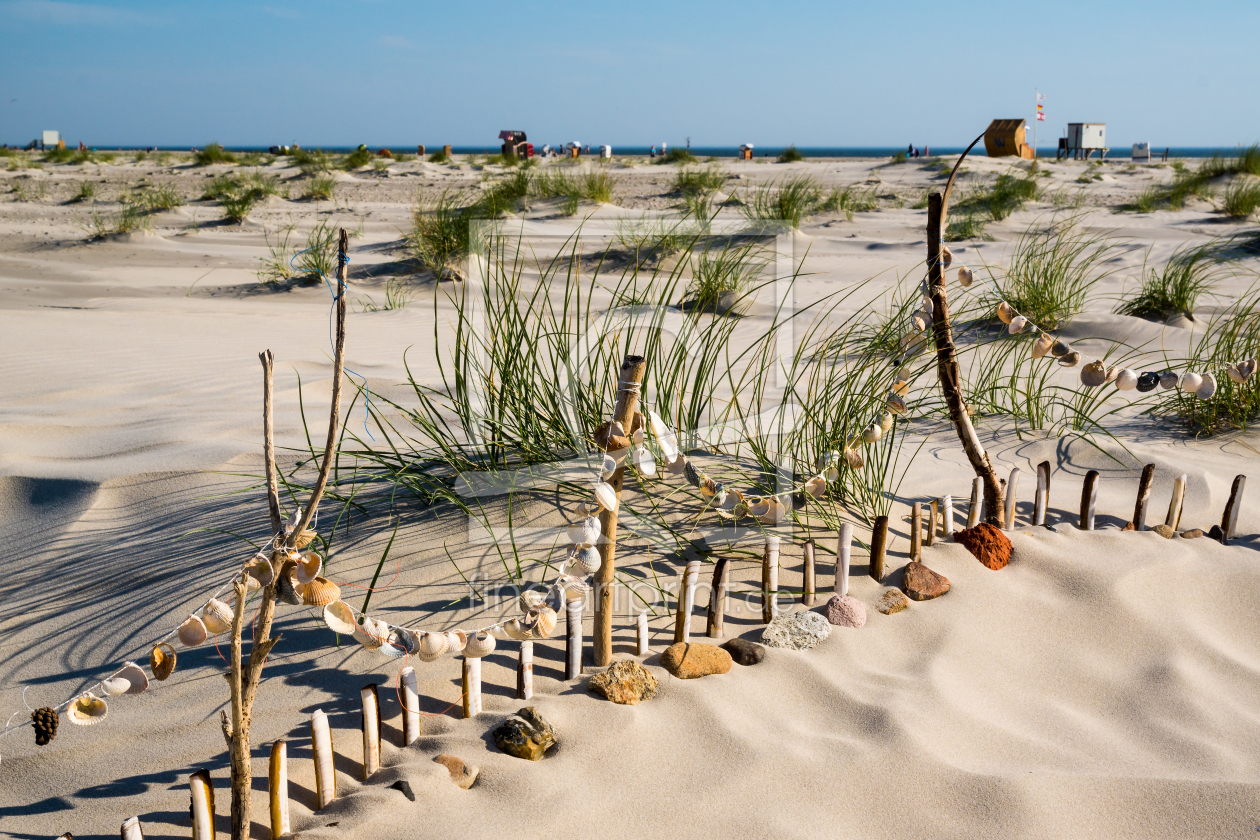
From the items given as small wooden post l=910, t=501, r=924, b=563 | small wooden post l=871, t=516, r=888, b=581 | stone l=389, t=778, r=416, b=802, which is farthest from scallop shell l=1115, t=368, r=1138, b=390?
stone l=389, t=778, r=416, b=802

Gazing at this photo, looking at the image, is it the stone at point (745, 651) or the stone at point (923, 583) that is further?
the stone at point (923, 583)

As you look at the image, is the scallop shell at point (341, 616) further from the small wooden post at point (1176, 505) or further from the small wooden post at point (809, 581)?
the small wooden post at point (1176, 505)

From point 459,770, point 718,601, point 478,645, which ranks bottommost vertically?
point 459,770

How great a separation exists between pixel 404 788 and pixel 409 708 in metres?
0.16

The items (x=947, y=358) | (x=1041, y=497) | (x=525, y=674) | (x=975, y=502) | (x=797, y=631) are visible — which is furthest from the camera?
(x=1041, y=497)

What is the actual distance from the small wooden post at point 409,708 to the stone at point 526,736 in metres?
0.14

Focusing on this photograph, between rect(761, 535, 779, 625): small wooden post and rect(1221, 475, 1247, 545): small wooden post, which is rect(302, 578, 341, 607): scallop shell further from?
rect(1221, 475, 1247, 545): small wooden post

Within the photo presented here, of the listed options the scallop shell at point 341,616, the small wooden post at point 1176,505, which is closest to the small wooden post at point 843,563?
the small wooden post at point 1176,505

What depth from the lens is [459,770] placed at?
1.44 meters

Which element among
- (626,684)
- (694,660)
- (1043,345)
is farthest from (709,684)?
(1043,345)

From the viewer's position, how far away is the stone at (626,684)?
1.62 meters

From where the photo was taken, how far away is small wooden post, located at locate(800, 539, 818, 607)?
1.95 m

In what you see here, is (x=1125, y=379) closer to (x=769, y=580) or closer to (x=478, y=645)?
(x=769, y=580)

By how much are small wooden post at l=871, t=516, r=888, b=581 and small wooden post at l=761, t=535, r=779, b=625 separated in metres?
0.26
